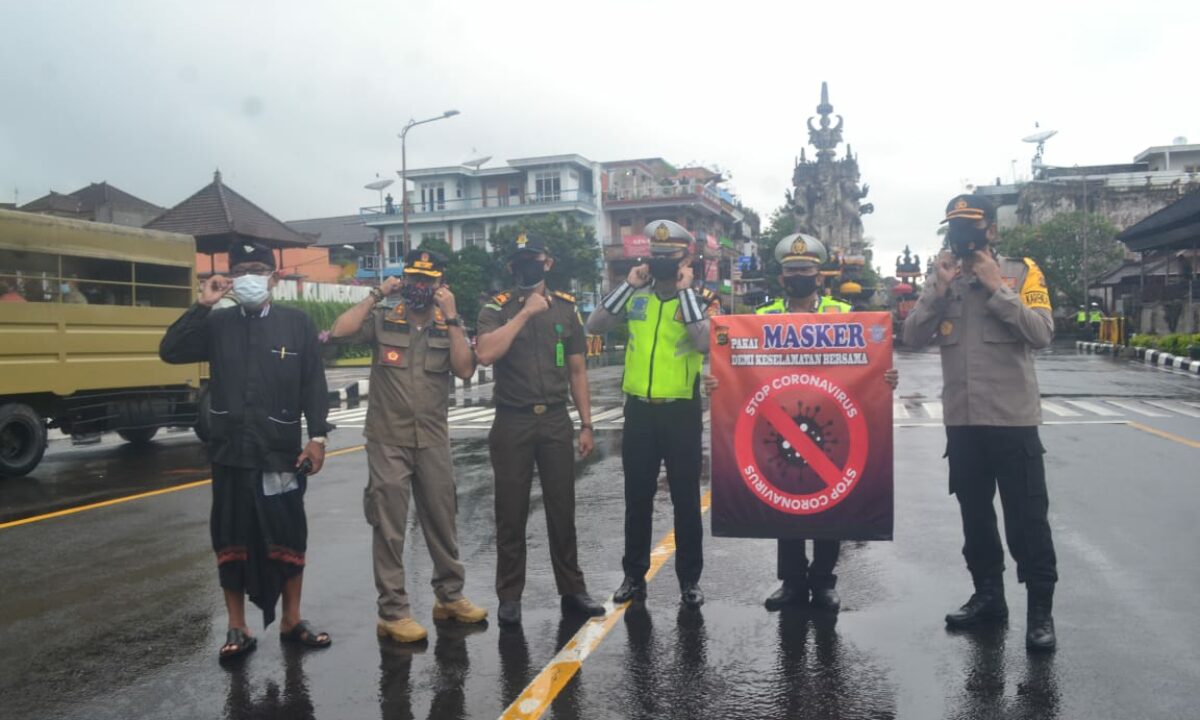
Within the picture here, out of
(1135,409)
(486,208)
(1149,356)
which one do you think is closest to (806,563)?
(1135,409)

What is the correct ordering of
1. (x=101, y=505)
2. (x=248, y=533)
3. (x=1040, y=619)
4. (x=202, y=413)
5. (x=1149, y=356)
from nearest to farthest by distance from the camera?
(x=1040, y=619) < (x=248, y=533) < (x=101, y=505) < (x=202, y=413) < (x=1149, y=356)

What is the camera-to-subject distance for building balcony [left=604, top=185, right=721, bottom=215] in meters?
65.4

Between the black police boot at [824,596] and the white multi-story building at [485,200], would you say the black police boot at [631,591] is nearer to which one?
the black police boot at [824,596]

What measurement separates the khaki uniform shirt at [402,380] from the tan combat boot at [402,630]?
0.88 meters

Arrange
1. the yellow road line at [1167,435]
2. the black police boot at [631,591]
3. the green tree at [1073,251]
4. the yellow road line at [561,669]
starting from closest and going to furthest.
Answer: the yellow road line at [561,669] → the black police boot at [631,591] → the yellow road line at [1167,435] → the green tree at [1073,251]

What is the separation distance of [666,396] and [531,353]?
0.76 metres

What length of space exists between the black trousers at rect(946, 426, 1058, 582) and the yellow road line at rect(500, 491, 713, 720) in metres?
1.89

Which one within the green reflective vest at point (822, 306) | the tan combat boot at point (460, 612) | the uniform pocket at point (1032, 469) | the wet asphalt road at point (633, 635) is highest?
the green reflective vest at point (822, 306)

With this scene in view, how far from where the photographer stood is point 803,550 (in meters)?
5.51

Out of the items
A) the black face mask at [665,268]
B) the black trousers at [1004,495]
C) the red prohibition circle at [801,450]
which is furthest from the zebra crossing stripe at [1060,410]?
the black face mask at [665,268]

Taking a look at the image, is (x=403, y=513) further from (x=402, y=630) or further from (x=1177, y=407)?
(x=1177, y=407)

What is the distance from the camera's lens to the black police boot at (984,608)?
198 inches

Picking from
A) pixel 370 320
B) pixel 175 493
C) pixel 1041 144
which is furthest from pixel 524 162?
pixel 370 320

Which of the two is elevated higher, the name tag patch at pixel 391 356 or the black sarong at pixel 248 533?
the name tag patch at pixel 391 356
